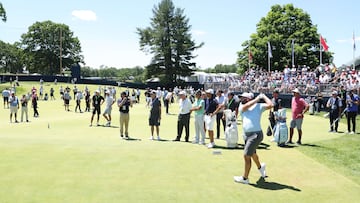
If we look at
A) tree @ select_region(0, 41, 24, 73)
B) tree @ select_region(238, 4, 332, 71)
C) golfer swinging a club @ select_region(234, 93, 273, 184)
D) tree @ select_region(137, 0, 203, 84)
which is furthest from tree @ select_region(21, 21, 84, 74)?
golfer swinging a club @ select_region(234, 93, 273, 184)

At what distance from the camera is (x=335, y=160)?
10.9 m

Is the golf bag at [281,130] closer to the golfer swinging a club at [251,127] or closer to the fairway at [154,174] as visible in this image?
the fairway at [154,174]

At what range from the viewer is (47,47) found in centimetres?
9319

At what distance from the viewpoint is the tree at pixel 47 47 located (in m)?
93.0

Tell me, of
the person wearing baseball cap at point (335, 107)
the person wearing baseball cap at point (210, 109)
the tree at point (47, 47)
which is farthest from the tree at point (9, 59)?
the person wearing baseball cap at point (210, 109)

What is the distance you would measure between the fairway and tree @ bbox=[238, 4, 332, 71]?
45.3 meters

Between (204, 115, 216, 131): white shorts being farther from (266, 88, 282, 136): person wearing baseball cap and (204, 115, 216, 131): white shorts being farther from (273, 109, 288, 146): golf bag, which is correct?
(266, 88, 282, 136): person wearing baseball cap

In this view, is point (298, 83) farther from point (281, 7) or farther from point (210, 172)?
point (281, 7)

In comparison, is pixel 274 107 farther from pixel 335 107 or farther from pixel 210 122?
pixel 335 107

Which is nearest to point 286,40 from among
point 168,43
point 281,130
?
point 168,43

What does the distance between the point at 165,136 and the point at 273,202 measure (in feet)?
29.7

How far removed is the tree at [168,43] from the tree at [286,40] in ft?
45.0

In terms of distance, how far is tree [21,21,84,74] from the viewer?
305 feet

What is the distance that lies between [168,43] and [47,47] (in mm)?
37228
